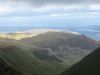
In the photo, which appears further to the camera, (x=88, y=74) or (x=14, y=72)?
(x=14, y=72)

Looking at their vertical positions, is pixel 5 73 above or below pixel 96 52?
below

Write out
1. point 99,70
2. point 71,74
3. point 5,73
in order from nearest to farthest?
point 99,70, point 71,74, point 5,73

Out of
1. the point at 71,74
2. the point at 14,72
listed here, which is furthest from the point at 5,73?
the point at 71,74

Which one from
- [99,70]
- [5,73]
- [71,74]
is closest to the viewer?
[99,70]

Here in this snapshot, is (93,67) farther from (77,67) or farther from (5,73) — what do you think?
(5,73)

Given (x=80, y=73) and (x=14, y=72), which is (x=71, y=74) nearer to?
(x=80, y=73)

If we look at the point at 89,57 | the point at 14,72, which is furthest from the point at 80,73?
the point at 14,72
